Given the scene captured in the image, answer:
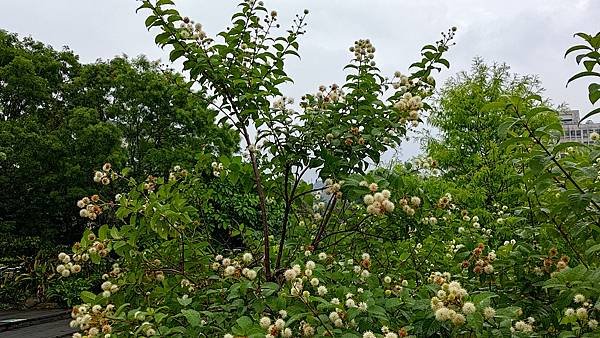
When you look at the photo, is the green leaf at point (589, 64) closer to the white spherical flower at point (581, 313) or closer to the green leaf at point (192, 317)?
the white spherical flower at point (581, 313)

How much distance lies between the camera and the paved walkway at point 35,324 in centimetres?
617

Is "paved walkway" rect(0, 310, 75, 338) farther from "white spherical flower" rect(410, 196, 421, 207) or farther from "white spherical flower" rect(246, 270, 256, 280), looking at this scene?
→ "white spherical flower" rect(410, 196, 421, 207)

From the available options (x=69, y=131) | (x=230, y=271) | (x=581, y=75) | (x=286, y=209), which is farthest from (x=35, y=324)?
(x=581, y=75)

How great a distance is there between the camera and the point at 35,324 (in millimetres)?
6945

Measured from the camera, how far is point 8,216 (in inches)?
369

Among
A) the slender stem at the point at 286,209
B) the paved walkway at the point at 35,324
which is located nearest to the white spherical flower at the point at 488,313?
the slender stem at the point at 286,209

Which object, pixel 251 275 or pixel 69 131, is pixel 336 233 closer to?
pixel 251 275

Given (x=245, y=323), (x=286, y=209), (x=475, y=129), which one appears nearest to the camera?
(x=245, y=323)

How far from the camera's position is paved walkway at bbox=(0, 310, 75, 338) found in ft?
20.2

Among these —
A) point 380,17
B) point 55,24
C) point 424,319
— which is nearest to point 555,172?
point 424,319

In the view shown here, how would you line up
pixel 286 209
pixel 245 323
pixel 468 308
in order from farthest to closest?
Result: 1. pixel 286 209
2. pixel 245 323
3. pixel 468 308

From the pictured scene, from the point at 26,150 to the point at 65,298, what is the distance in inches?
95.2

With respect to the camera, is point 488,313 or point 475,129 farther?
point 475,129

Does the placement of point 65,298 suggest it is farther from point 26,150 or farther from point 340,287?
point 340,287
